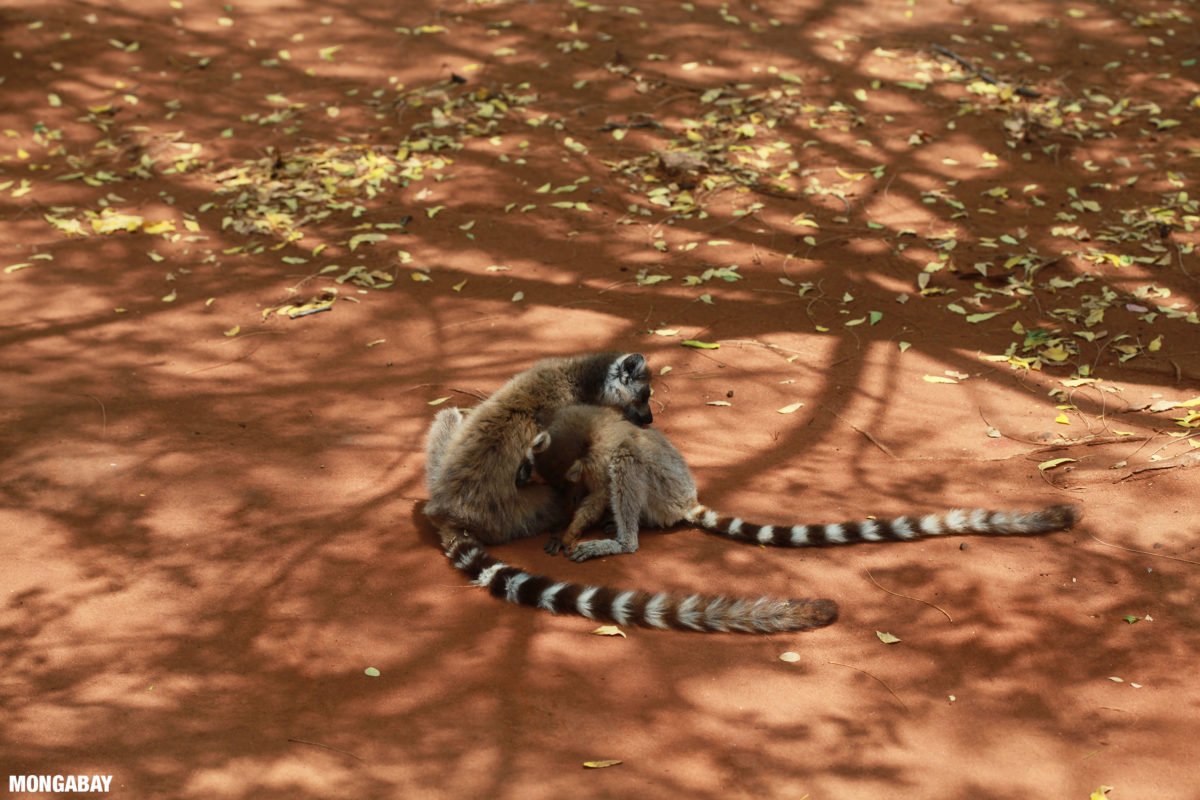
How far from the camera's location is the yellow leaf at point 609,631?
17.5 feet

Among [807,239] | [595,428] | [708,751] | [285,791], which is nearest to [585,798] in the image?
[708,751]

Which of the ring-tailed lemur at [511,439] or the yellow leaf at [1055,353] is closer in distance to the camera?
the ring-tailed lemur at [511,439]

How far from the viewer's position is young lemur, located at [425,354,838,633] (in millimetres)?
5336

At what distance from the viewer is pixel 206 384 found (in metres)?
8.12

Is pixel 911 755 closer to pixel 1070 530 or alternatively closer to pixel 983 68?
pixel 1070 530

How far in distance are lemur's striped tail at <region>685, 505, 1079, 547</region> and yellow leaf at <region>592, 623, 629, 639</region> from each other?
1.08 metres

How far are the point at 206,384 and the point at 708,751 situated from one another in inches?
205

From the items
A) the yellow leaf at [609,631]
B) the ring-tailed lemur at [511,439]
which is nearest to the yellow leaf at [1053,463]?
the ring-tailed lemur at [511,439]

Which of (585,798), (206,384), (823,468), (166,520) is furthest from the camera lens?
(206,384)

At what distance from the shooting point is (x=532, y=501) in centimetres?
629

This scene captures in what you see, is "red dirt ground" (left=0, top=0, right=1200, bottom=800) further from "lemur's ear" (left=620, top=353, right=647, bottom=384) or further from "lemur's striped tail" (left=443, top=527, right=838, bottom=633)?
"lemur's ear" (left=620, top=353, right=647, bottom=384)

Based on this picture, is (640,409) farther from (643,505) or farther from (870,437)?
(870,437)

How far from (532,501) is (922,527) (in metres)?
2.23

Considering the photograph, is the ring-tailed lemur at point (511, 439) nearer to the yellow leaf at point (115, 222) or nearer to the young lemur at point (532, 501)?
the young lemur at point (532, 501)
